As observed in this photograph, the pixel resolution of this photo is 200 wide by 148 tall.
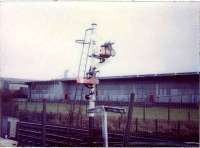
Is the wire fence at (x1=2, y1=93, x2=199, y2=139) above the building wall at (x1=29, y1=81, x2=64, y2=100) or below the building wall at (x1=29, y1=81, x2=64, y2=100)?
below

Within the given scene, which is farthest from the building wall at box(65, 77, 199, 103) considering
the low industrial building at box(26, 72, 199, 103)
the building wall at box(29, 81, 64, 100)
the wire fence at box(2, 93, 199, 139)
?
the building wall at box(29, 81, 64, 100)

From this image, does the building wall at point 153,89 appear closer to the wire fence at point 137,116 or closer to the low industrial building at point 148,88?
the low industrial building at point 148,88

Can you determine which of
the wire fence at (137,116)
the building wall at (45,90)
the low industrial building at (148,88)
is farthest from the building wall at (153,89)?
the building wall at (45,90)

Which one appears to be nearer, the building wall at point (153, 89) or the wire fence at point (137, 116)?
the wire fence at point (137, 116)

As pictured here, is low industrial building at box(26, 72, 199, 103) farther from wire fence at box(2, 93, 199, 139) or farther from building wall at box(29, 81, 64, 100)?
building wall at box(29, 81, 64, 100)

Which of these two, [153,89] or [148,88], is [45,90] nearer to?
[148,88]

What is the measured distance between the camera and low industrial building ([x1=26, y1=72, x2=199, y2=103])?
11.6 m

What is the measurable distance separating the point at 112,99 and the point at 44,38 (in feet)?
21.3

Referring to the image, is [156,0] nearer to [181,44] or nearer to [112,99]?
[181,44]

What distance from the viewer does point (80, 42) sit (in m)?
8.30

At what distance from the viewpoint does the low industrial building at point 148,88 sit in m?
11.6

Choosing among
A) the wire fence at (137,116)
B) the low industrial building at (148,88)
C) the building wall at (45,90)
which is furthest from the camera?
the building wall at (45,90)

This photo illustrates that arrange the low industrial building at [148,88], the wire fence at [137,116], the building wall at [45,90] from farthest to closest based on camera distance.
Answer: the building wall at [45,90], the low industrial building at [148,88], the wire fence at [137,116]

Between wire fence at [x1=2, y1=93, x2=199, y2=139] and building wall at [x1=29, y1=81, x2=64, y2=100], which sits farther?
building wall at [x1=29, y1=81, x2=64, y2=100]
